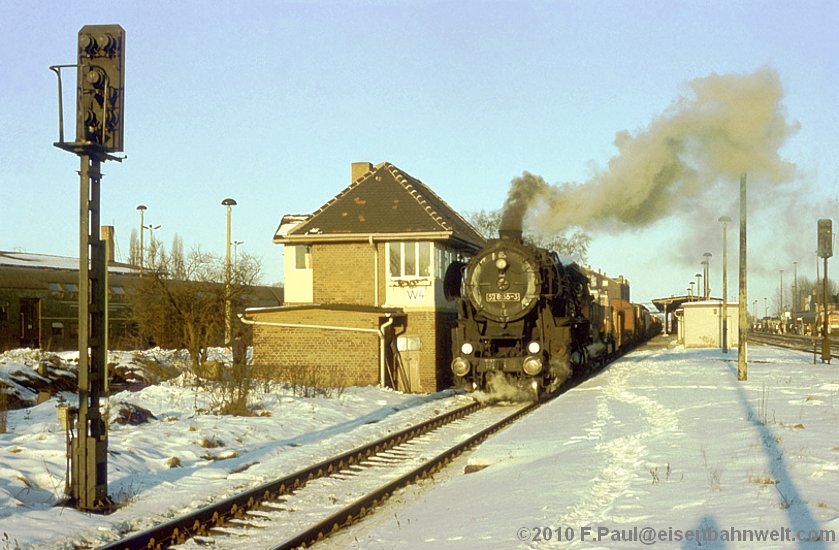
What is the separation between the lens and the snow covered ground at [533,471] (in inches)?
292

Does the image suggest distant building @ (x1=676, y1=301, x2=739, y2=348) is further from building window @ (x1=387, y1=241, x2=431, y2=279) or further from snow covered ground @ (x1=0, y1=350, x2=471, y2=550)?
snow covered ground @ (x1=0, y1=350, x2=471, y2=550)

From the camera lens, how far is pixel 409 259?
86.9 feet

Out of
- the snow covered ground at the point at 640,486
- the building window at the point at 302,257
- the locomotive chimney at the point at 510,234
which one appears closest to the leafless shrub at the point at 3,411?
the snow covered ground at the point at 640,486

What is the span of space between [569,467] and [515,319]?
9708mm

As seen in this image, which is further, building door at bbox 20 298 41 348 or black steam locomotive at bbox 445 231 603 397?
building door at bbox 20 298 41 348

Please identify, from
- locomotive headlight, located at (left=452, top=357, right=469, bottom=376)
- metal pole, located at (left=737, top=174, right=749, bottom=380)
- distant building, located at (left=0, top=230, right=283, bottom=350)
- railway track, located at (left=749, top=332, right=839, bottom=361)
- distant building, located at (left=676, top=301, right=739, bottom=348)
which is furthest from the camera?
distant building, located at (left=676, top=301, right=739, bottom=348)

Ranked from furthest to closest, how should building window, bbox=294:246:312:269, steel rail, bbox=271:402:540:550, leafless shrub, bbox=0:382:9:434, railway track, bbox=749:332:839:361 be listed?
railway track, bbox=749:332:839:361, building window, bbox=294:246:312:269, leafless shrub, bbox=0:382:9:434, steel rail, bbox=271:402:540:550

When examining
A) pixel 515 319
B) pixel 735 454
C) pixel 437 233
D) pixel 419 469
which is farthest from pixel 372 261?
pixel 735 454

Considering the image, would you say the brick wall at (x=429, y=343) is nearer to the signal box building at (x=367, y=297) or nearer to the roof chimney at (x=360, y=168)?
the signal box building at (x=367, y=297)

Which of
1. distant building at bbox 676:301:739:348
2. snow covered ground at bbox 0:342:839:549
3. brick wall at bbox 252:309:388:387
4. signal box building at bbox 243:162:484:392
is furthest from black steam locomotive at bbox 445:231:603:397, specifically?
distant building at bbox 676:301:739:348

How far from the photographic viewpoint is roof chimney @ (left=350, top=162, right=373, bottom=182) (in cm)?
3241

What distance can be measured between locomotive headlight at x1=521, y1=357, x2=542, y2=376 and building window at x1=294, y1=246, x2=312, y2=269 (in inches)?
393

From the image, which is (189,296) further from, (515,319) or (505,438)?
(505,438)

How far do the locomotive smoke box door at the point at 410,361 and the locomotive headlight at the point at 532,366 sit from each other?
627cm
